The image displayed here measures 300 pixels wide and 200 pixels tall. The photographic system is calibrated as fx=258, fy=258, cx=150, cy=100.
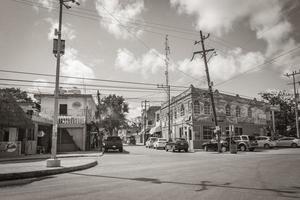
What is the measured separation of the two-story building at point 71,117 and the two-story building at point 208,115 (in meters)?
15.1

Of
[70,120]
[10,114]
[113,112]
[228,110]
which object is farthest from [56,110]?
[113,112]

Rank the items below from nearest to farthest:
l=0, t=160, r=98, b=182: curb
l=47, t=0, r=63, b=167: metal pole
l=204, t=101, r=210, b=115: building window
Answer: l=0, t=160, r=98, b=182: curb → l=47, t=0, r=63, b=167: metal pole → l=204, t=101, r=210, b=115: building window

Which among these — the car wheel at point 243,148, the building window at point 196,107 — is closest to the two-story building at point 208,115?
the building window at point 196,107

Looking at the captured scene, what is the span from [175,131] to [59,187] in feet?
125

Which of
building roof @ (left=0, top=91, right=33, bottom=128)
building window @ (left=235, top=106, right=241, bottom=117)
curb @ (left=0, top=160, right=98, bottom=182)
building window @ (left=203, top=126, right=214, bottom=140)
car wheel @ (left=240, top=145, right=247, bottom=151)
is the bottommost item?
car wheel @ (left=240, top=145, right=247, bottom=151)

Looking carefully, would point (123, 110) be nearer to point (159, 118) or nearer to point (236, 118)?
point (159, 118)

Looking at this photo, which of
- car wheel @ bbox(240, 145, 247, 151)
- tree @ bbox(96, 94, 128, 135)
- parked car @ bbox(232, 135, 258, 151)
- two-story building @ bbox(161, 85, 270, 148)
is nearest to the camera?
parked car @ bbox(232, 135, 258, 151)

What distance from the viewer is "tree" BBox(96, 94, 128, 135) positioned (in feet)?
212

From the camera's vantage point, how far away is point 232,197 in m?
6.65

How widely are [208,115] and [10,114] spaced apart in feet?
92.0

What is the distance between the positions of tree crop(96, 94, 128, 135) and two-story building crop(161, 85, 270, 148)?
18.6m

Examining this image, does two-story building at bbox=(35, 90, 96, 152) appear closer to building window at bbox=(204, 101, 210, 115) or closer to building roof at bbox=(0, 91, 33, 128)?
building roof at bbox=(0, 91, 33, 128)

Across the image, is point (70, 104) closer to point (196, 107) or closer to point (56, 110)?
point (196, 107)

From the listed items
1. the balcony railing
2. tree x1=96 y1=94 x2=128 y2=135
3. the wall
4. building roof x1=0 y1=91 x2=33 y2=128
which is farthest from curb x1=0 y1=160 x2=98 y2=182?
tree x1=96 y1=94 x2=128 y2=135
